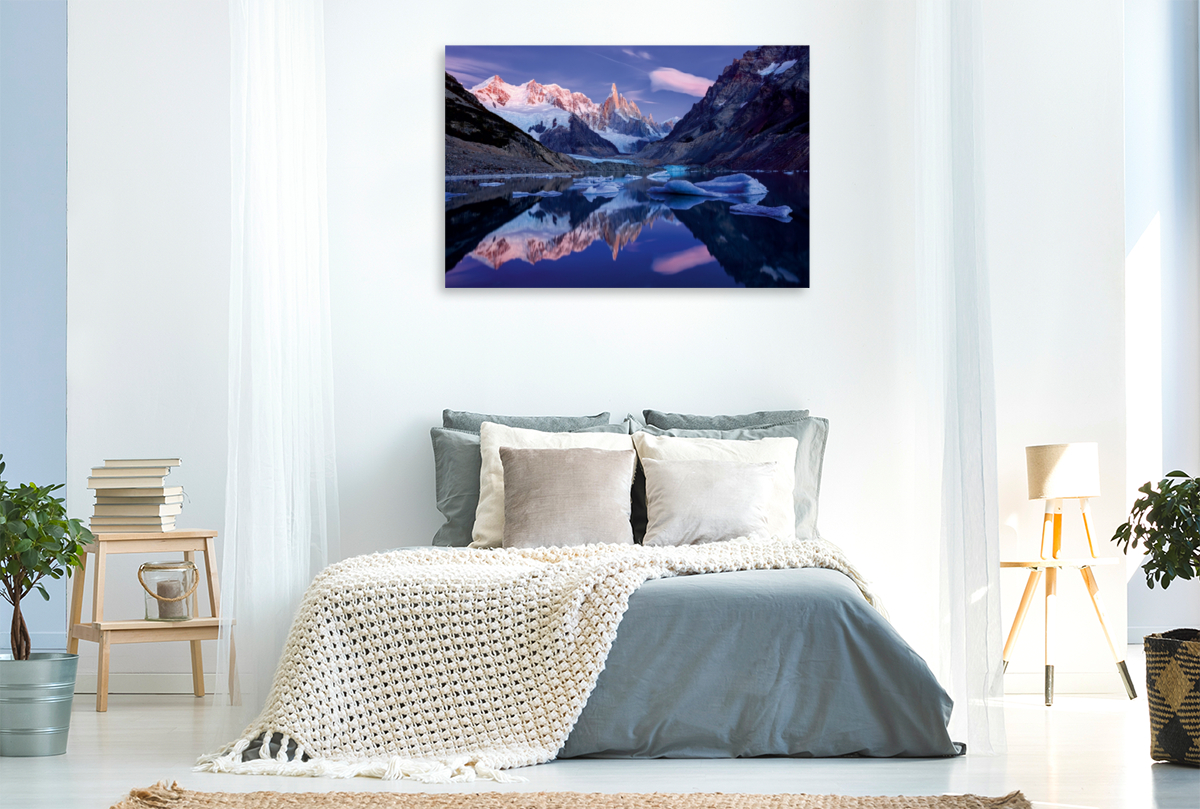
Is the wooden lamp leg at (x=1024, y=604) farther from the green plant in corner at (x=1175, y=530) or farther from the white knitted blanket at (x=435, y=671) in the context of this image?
the white knitted blanket at (x=435, y=671)

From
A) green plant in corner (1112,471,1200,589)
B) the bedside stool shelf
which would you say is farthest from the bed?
the bedside stool shelf

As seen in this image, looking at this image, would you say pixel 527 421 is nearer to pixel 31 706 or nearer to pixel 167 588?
pixel 167 588

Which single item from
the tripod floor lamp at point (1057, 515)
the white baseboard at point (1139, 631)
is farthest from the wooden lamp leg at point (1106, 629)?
the white baseboard at point (1139, 631)

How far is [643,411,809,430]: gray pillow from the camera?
395cm

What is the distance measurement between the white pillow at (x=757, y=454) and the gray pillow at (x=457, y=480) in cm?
25

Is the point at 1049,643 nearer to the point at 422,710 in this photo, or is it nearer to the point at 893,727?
the point at 893,727

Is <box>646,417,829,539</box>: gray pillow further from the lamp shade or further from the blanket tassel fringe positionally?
the blanket tassel fringe

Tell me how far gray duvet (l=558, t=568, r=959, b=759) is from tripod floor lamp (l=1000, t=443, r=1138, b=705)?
1.10m

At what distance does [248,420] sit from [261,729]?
0.83 m

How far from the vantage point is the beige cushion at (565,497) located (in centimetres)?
343

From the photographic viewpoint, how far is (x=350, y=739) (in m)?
2.69

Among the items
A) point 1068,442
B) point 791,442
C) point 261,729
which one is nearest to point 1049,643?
point 1068,442

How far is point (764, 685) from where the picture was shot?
8.86 feet

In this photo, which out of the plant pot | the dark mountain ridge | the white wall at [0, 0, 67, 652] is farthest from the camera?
the white wall at [0, 0, 67, 652]
